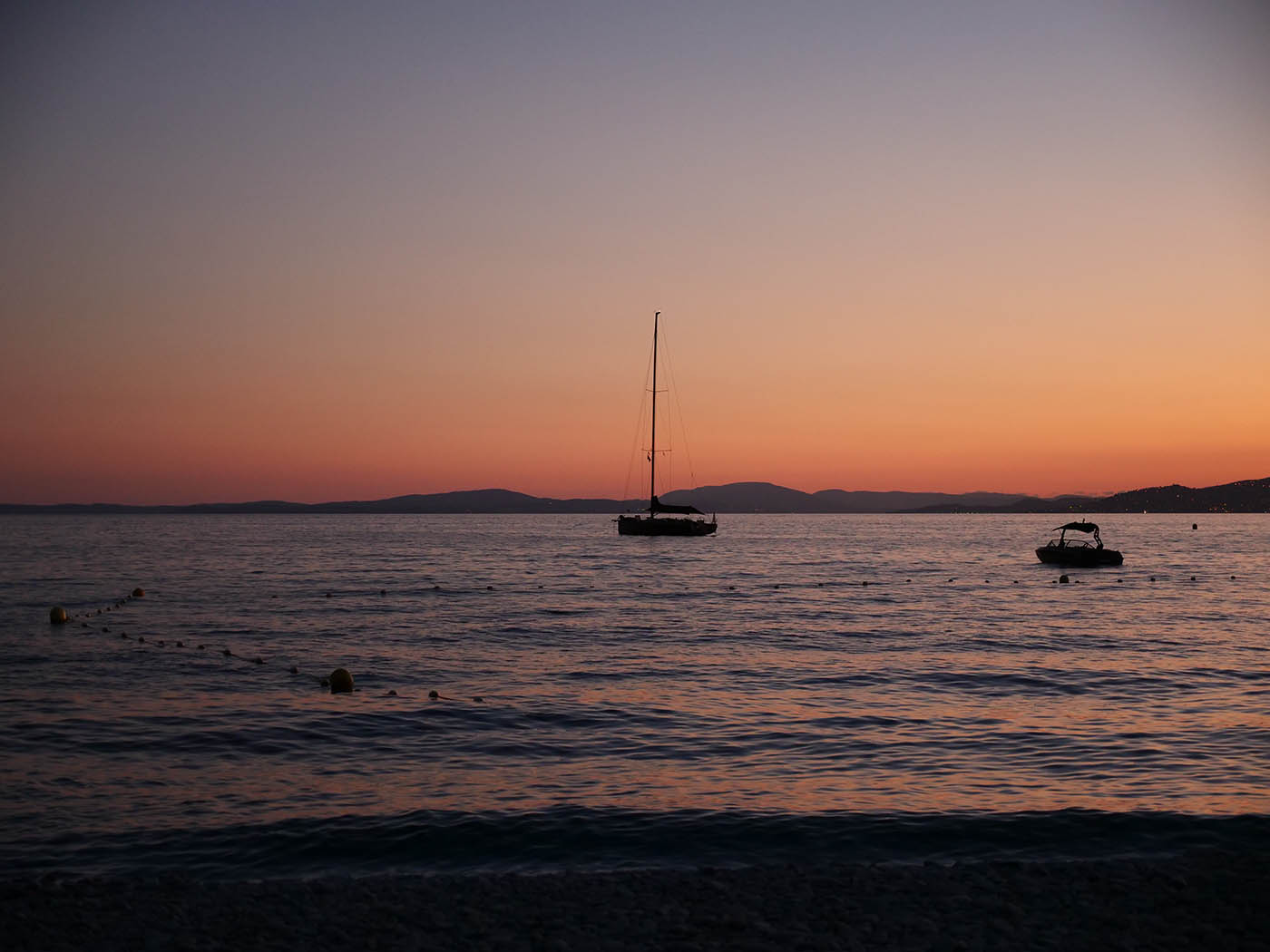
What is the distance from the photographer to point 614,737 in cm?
A: 1988

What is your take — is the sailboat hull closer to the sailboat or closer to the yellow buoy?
the sailboat

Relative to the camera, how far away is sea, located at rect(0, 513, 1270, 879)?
516 inches

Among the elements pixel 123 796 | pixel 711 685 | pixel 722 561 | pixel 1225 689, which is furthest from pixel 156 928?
pixel 722 561

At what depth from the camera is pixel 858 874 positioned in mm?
11289

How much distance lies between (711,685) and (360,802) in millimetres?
13156

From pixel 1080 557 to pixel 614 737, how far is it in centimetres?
7165

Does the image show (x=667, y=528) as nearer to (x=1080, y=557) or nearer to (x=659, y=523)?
(x=659, y=523)

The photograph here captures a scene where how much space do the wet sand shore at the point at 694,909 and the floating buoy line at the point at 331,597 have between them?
13.2 m

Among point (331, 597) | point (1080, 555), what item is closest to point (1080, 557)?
point (1080, 555)

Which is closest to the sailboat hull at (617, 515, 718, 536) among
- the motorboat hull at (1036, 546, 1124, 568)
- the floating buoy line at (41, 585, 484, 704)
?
the motorboat hull at (1036, 546, 1124, 568)

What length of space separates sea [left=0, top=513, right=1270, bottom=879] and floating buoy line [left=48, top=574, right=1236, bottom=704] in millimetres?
334

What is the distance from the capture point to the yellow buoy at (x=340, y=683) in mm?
25297

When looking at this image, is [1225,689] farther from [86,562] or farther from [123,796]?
[86,562]

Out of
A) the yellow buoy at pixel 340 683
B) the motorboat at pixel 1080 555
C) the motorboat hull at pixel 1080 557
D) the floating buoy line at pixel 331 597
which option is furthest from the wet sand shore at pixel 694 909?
the motorboat hull at pixel 1080 557
